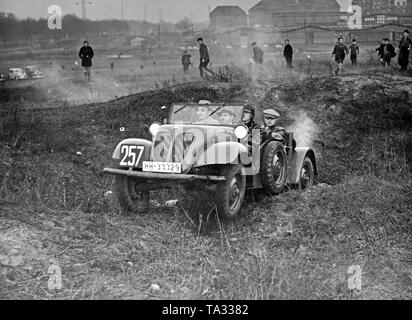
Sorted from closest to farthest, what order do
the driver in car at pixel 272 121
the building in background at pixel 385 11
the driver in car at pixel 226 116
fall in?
1. the driver in car at pixel 226 116
2. the driver in car at pixel 272 121
3. the building in background at pixel 385 11

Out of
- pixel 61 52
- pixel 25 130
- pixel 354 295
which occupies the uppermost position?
pixel 61 52

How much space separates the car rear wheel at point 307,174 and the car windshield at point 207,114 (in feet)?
6.22

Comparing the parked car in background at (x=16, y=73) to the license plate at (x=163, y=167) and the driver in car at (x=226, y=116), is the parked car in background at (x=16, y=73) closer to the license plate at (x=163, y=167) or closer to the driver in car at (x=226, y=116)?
the driver in car at (x=226, y=116)

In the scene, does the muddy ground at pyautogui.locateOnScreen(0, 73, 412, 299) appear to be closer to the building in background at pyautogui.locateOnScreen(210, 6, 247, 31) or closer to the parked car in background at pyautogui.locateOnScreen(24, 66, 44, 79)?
the parked car in background at pyautogui.locateOnScreen(24, 66, 44, 79)

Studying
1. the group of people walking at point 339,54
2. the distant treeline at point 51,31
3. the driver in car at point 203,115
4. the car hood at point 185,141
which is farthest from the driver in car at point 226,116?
the distant treeline at point 51,31

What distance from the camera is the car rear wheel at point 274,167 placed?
339 inches

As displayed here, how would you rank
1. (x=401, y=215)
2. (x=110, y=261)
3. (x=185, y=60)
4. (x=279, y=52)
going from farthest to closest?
(x=279, y=52) → (x=185, y=60) → (x=401, y=215) → (x=110, y=261)

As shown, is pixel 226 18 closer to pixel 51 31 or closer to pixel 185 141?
pixel 51 31

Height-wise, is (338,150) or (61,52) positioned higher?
(61,52)

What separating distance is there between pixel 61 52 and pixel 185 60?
12872 mm

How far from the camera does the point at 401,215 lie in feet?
24.0

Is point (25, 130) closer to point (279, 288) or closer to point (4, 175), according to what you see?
point (4, 175)

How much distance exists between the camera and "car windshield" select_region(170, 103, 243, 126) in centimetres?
884

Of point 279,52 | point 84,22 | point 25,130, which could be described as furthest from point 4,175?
point 279,52
